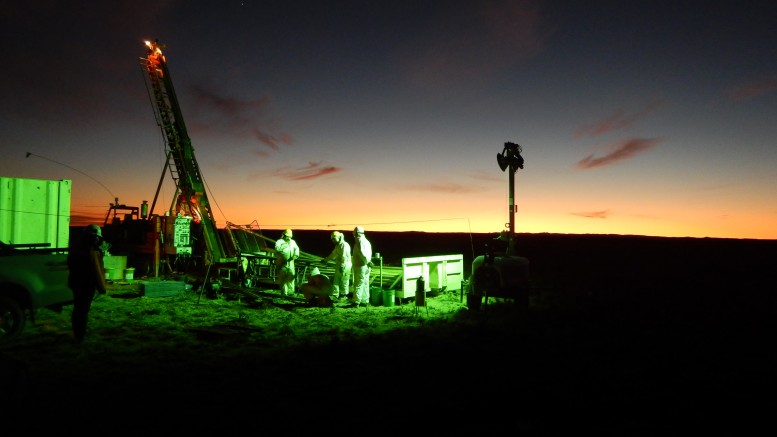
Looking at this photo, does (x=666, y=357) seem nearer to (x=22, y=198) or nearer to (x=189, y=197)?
(x=22, y=198)

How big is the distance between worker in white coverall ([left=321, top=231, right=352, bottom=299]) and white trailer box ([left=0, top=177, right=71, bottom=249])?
644 cm

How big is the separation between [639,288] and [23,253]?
1896 centimetres

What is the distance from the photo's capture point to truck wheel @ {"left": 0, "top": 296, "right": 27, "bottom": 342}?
7137 mm

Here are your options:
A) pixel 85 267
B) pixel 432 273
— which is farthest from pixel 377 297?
pixel 85 267

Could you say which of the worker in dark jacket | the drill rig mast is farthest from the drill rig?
the worker in dark jacket

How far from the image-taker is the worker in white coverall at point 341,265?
40.2 feet

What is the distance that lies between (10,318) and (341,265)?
6.98 m

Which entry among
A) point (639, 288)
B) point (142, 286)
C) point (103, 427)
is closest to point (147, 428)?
point (103, 427)

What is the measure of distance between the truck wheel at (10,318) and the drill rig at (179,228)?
7.73 m

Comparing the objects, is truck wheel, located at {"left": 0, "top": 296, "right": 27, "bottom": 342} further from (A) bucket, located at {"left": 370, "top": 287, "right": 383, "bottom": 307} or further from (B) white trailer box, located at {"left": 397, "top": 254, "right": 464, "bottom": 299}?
(B) white trailer box, located at {"left": 397, "top": 254, "right": 464, "bottom": 299}

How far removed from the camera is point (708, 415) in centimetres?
485

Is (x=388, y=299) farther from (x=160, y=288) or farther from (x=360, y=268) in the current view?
(x=160, y=288)

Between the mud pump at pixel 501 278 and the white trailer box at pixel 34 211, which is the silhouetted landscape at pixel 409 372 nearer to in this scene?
the mud pump at pixel 501 278

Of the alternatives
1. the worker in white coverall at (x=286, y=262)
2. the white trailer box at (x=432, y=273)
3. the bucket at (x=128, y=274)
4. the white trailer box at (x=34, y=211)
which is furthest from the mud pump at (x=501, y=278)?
the bucket at (x=128, y=274)
